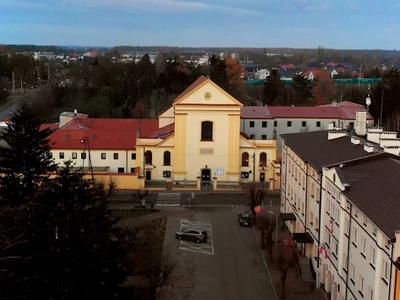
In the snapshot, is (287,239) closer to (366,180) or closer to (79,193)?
(366,180)

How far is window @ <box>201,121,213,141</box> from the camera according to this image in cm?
4303

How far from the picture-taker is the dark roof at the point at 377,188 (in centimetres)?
1664

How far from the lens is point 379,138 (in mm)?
26234

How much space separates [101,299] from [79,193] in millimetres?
3497

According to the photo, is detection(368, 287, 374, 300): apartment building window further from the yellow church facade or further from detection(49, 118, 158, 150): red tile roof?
detection(49, 118, 158, 150): red tile roof

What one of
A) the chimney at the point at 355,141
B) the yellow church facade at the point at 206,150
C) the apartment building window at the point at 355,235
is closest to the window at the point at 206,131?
the yellow church facade at the point at 206,150

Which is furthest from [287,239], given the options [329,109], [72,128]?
[329,109]

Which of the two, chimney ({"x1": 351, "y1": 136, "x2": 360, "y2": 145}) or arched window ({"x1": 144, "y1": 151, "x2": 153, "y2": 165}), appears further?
arched window ({"x1": 144, "y1": 151, "x2": 153, "y2": 165})

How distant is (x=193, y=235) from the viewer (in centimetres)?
3028

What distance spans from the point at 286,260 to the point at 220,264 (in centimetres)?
335

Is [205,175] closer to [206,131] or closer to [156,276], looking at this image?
[206,131]

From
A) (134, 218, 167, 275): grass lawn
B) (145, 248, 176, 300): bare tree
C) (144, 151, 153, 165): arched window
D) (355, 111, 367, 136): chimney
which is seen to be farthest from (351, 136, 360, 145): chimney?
(144, 151, 153, 165): arched window

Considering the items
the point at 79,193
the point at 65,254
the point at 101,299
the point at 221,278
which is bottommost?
the point at 221,278

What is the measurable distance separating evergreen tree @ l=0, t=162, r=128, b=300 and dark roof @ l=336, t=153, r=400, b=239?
818 cm
